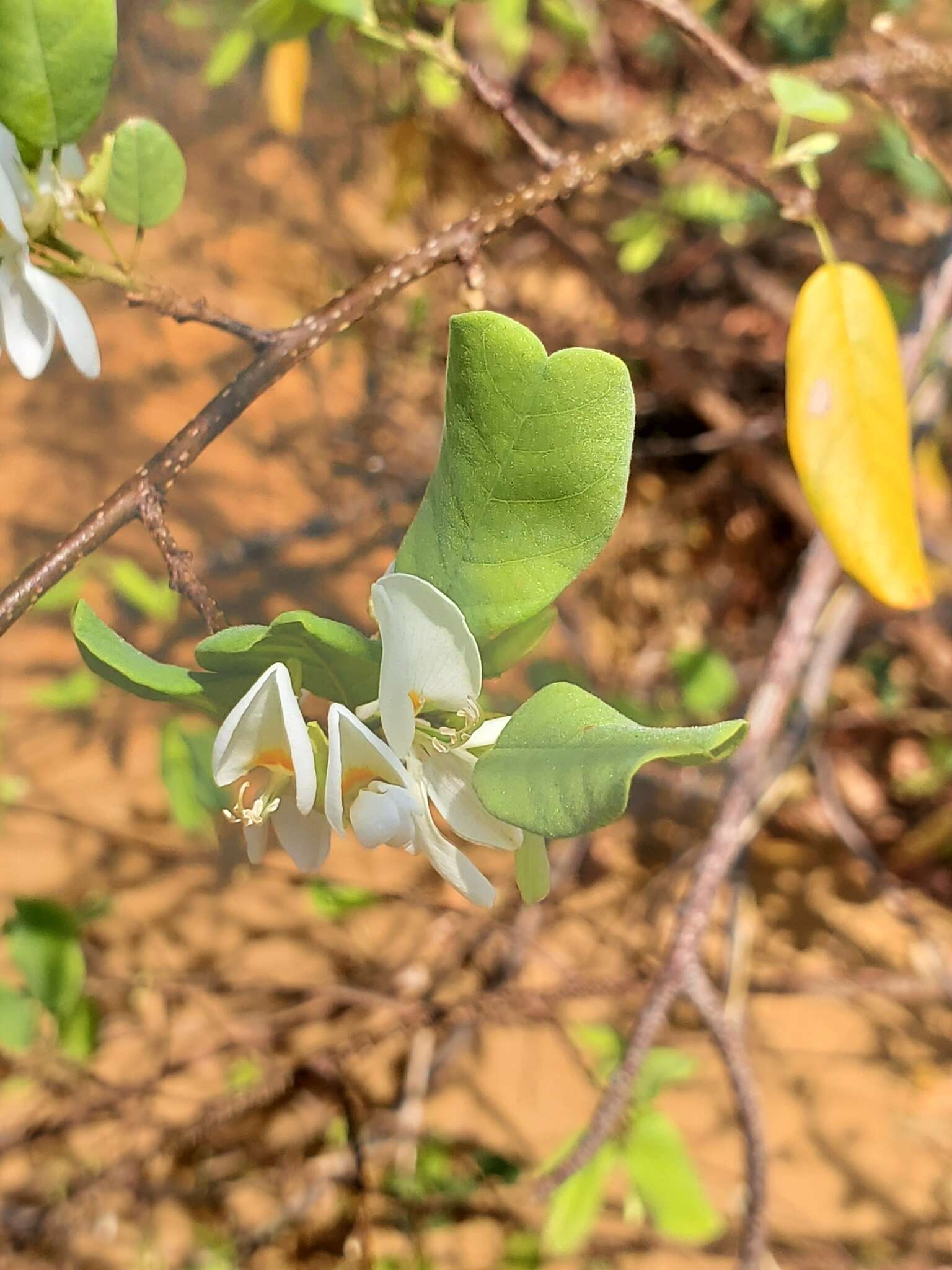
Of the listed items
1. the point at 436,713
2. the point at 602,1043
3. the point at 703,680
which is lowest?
the point at 602,1043

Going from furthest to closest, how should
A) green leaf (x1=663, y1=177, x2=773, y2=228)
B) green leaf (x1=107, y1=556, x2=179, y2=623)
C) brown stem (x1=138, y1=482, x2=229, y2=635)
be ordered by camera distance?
green leaf (x1=663, y1=177, x2=773, y2=228)
green leaf (x1=107, y1=556, x2=179, y2=623)
brown stem (x1=138, y1=482, x2=229, y2=635)

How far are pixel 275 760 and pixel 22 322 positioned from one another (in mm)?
226

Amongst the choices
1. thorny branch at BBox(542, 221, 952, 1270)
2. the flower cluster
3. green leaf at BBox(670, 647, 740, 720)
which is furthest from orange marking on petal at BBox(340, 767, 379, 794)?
green leaf at BBox(670, 647, 740, 720)

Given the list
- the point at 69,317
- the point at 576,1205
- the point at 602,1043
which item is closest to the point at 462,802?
the point at 69,317

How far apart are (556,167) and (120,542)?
1166 mm

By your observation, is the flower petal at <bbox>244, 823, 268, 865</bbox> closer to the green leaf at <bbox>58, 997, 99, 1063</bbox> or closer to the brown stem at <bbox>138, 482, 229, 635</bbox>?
the brown stem at <bbox>138, 482, 229, 635</bbox>

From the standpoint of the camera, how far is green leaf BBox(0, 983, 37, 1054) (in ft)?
2.92

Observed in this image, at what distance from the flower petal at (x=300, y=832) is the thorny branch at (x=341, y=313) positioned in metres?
0.12

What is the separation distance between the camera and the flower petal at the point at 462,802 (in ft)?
0.95

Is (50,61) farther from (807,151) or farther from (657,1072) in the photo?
(657,1072)

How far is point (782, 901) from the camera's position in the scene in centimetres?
137

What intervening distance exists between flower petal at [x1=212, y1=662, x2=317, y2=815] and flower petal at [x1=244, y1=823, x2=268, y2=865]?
4cm

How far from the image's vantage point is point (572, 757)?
0.79ft

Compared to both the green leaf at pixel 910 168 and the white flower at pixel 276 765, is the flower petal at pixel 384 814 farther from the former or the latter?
the green leaf at pixel 910 168
